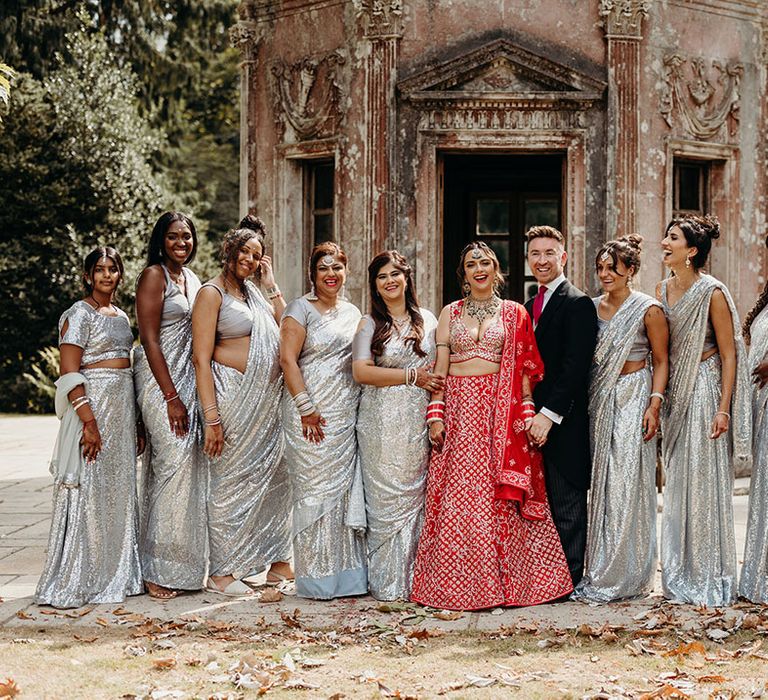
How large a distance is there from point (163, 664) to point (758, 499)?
3314 millimetres

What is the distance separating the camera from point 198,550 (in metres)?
6.30

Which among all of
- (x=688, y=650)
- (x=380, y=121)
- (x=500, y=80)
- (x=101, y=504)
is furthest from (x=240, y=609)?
(x=500, y=80)

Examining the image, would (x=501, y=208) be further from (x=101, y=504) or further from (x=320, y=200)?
(x=101, y=504)

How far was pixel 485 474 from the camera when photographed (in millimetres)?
5949

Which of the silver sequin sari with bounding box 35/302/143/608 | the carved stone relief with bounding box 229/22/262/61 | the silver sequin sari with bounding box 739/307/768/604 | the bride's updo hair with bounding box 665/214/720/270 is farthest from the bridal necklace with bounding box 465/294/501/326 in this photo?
the carved stone relief with bounding box 229/22/262/61

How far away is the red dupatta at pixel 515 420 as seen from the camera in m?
5.90

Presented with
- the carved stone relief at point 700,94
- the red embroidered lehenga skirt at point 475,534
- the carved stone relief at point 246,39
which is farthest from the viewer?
the carved stone relief at point 246,39

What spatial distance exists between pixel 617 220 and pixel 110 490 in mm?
5234

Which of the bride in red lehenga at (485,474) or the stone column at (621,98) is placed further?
the stone column at (621,98)

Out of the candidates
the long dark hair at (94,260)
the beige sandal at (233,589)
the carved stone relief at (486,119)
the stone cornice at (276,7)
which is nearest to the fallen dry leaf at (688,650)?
the beige sandal at (233,589)

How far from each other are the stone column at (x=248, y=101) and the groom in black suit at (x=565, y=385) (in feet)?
15.9

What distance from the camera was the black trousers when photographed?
613cm

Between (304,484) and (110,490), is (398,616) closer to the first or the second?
(304,484)

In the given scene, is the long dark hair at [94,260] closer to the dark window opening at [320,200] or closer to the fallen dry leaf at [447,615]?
the fallen dry leaf at [447,615]
